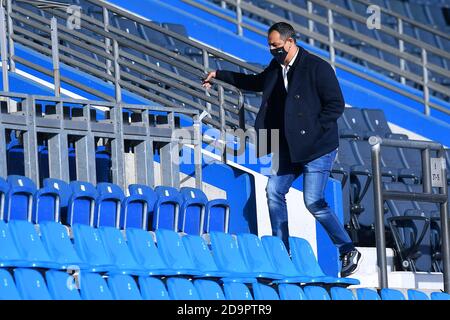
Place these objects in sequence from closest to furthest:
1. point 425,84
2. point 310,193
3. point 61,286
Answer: point 61,286 → point 310,193 → point 425,84

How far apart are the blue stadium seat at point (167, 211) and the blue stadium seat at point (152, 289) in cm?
159

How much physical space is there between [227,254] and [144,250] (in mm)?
575

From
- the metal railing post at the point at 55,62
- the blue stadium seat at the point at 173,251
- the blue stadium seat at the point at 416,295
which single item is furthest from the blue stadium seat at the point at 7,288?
the metal railing post at the point at 55,62

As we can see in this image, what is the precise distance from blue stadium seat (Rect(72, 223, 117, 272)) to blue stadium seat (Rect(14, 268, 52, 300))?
608 millimetres

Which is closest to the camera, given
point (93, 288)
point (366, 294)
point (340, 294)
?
point (93, 288)

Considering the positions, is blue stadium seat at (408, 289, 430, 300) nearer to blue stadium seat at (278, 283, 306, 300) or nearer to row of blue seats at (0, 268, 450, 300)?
row of blue seats at (0, 268, 450, 300)

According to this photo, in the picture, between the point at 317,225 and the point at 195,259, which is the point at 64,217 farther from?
the point at 317,225

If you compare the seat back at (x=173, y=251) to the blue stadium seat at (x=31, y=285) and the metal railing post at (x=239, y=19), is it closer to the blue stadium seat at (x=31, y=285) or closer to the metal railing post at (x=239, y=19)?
the blue stadium seat at (x=31, y=285)

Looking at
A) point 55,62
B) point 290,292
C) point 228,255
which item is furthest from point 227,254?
point 55,62

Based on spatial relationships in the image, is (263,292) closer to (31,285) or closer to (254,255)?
(254,255)

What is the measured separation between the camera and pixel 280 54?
8727 mm

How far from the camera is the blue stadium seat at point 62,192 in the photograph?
28.3 feet

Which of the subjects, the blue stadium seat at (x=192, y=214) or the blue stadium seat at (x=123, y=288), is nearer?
the blue stadium seat at (x=123, y=288)

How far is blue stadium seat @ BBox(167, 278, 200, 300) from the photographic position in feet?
24.7
